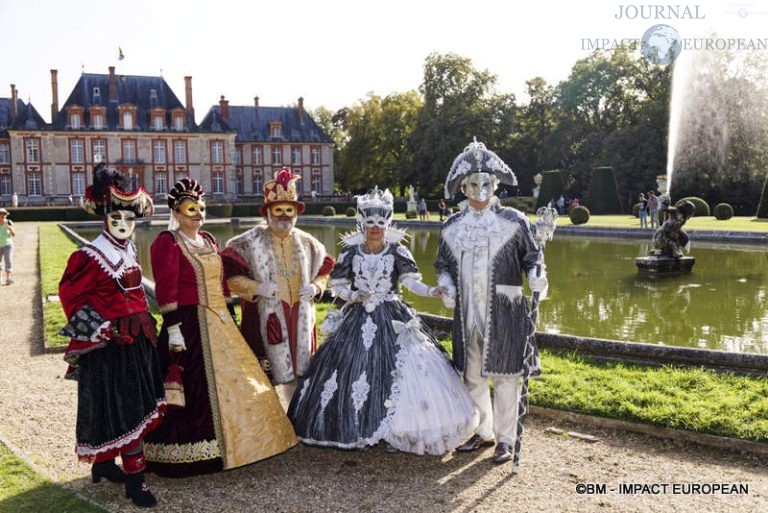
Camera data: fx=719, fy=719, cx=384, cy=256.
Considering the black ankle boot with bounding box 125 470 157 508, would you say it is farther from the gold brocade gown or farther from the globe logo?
the globe logo

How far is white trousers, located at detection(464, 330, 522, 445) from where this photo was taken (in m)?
4.20

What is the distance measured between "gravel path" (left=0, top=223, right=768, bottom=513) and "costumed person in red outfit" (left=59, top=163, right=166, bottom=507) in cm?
31

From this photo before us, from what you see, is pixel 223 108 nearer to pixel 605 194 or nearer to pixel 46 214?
pixel 46 214

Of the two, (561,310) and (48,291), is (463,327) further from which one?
(48,291)

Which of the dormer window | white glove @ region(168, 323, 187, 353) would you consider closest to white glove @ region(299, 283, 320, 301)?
white glove @ region(168, 323, 187, 353)

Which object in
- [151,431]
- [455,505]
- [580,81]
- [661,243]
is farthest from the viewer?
[580,81]

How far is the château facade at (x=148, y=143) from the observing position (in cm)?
4472

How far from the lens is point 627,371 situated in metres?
5.49

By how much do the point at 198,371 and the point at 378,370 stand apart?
998 mm

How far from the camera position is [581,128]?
38.7 metres

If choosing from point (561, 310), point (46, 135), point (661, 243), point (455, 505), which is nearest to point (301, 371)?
point (455, 505)

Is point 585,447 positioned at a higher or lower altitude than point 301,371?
lower

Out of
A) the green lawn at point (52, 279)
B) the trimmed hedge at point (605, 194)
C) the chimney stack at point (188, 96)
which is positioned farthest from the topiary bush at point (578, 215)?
the chimney stack at point (188, 96)

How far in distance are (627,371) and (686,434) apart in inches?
47.1
